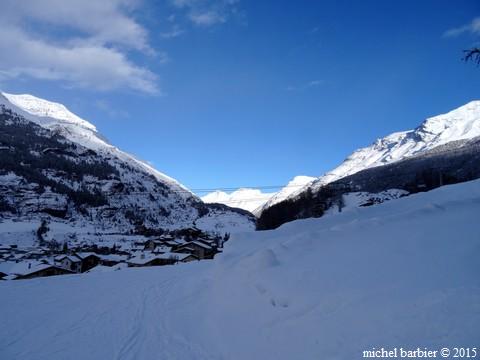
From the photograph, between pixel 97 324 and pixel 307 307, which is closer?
pixel 307 307

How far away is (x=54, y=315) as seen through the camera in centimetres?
1134

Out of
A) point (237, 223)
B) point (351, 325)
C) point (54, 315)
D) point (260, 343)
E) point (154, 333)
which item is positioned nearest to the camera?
point (351, 325)

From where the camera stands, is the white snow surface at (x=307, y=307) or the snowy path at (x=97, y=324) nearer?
the white snow surface at (x=307, y=307)

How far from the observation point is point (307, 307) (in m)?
7.38

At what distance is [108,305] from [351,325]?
9.70m

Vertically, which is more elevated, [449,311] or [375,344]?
[449,311]

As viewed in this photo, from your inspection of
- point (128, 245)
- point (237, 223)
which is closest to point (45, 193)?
point (128, 245)

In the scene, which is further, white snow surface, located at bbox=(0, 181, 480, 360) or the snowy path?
the snowy path

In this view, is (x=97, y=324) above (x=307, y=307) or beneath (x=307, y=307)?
beneath

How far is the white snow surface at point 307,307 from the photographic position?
18.3ft

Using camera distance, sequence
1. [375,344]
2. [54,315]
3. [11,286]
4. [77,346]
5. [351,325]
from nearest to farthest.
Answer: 1. [375,344]
2. [351,325]
3. [77,346]
4. [54,315]
5. [11,286]

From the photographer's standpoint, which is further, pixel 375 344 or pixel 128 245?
pixel 128 245

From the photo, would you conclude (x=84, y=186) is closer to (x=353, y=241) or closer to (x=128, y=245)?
(x=128, y=245)

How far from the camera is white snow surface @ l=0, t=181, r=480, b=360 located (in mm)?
5570
